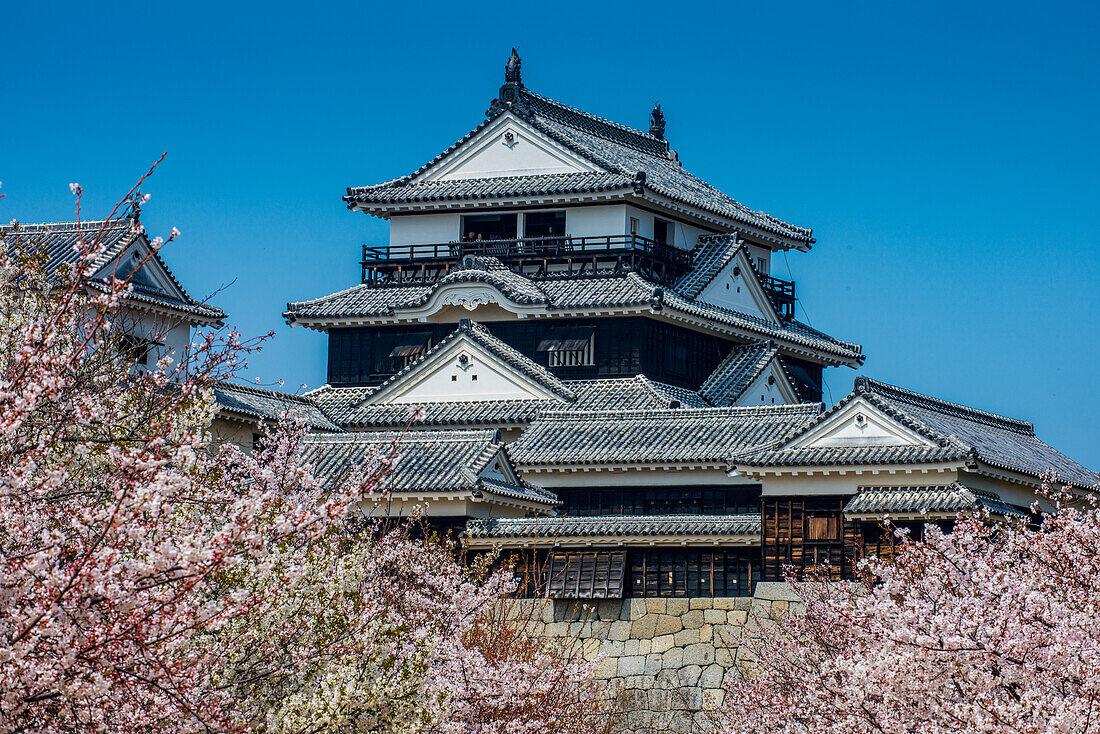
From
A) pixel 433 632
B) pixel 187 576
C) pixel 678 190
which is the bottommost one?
pixel 433 632

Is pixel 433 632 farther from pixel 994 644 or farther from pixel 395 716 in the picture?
pixel 994 644

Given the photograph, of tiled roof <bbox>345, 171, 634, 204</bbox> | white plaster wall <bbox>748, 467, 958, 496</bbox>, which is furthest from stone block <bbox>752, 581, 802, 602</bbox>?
tiled roof <bbox>345, 171, 634, 204</bbox>

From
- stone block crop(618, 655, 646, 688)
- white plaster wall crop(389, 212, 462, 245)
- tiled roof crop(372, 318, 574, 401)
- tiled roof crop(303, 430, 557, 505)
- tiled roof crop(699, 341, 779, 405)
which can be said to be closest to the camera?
stone block crop(618, 655, 646, 688)

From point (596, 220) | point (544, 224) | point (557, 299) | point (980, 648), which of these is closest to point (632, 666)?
point (980, 648)

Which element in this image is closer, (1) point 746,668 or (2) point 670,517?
(1) point 746,668

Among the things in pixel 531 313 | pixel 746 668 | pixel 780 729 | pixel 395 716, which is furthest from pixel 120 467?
pixel 531 313

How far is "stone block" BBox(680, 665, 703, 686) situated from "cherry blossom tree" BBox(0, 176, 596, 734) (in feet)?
31.3

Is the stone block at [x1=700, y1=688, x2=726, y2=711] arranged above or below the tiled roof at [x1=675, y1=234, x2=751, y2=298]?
below

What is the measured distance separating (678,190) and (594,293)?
5.96 m

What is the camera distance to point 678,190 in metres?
44.6

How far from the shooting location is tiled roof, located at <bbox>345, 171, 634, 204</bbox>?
41.8 meters

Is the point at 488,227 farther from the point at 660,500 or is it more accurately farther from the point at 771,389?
the point at 660,500

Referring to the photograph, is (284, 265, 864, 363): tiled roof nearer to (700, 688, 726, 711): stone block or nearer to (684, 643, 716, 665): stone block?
(684, 643, 716, 665): stone block

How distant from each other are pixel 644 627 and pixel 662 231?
64.4ft
